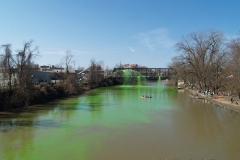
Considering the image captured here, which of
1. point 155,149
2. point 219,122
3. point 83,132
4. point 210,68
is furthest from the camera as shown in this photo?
point 210,68

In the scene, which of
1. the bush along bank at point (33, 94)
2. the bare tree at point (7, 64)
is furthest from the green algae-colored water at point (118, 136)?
the bare tree at point (7, 64)

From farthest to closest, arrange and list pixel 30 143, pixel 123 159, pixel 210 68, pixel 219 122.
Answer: pixel 210 68 < pixel 219 122 < pixel 30 143 < pixel 123 159

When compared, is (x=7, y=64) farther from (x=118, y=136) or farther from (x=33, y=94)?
(x=118, y=136)

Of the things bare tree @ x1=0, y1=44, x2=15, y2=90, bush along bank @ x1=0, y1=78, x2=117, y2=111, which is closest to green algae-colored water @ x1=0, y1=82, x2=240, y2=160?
bush along bank @ x1=0, y1=78, x2=117, y2=111

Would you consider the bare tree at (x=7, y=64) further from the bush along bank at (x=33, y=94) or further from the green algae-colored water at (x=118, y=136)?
the green algae-colored water at (x=118, y=136)

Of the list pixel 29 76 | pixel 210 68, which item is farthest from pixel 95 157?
pixel 210 68

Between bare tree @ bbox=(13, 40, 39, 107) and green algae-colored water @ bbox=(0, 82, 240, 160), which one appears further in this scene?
bare tree @ bbox=(13, 40, 39, 107)

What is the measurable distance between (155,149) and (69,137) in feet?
15.9

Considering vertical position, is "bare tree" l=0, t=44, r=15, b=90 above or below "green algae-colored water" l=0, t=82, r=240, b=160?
above

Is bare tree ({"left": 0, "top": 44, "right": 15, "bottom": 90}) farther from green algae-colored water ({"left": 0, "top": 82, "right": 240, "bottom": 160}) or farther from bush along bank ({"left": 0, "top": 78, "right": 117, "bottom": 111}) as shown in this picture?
green algae-colored water ({"left": 0, "top": 82, "right": 240, "bottom": 160})

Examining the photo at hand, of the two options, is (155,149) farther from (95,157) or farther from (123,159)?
(95,157)

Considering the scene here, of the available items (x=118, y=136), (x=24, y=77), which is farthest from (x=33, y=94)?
(x=118, y=136)

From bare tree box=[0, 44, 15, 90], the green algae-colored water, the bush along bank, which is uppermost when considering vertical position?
bare tree box=[0, 44, 15, 90]

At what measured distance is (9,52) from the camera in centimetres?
2222
